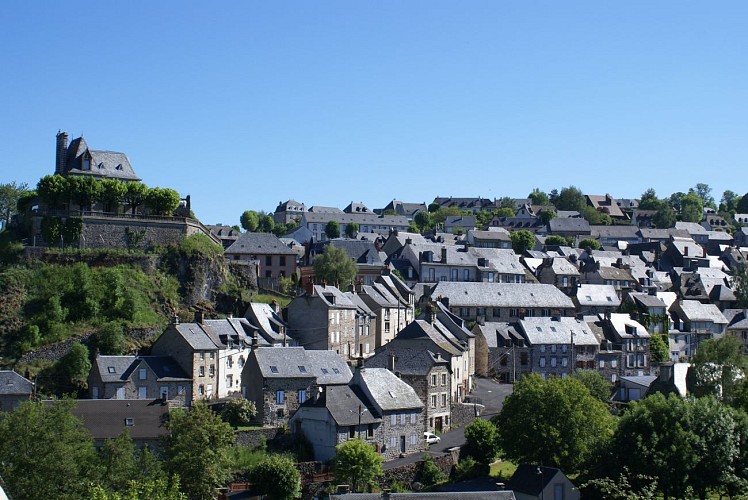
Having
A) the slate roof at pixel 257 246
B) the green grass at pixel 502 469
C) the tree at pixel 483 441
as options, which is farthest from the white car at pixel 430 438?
the slate roof at pixel 257 246

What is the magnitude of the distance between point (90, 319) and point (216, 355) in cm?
883

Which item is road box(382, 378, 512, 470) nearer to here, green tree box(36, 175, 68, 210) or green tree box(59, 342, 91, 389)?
green tree box(59, 342, 91, 389)

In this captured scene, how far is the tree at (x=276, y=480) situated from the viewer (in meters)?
46.2

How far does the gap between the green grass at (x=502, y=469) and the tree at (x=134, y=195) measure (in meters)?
32.0

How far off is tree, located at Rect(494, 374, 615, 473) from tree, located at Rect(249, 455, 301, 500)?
1221cm

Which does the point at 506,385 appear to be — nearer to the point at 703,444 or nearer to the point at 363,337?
the point at 363,337

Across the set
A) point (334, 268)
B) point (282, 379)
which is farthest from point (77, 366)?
point (334, 268)

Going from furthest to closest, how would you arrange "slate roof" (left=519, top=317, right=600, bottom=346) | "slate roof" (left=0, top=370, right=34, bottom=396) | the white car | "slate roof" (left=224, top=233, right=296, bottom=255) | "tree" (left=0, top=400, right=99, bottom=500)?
"slate roof" (left=224, top=233, right=296, bottom=255)
"slate roof" (left=519, top=317, right=600, bottom=346)
the white car
"slate roof" (left=0, top=370, right=34, bottom=396)
"tree" (left=0, top=400, right=99, bottom=500)

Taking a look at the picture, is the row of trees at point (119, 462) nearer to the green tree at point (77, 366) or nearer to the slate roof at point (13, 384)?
the slate roof at point (13, 384)

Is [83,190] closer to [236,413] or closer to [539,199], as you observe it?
[236,413]

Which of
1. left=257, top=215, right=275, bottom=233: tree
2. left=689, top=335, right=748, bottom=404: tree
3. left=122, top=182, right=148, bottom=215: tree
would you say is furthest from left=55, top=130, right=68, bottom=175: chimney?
left=257, top=215, right=275, bottom=233: tree

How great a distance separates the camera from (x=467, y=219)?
154 meters

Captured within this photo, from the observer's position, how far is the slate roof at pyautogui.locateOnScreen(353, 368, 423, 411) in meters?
54.8

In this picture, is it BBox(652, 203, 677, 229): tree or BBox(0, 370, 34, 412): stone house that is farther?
BBox(652, 203, 677, 229): tree
